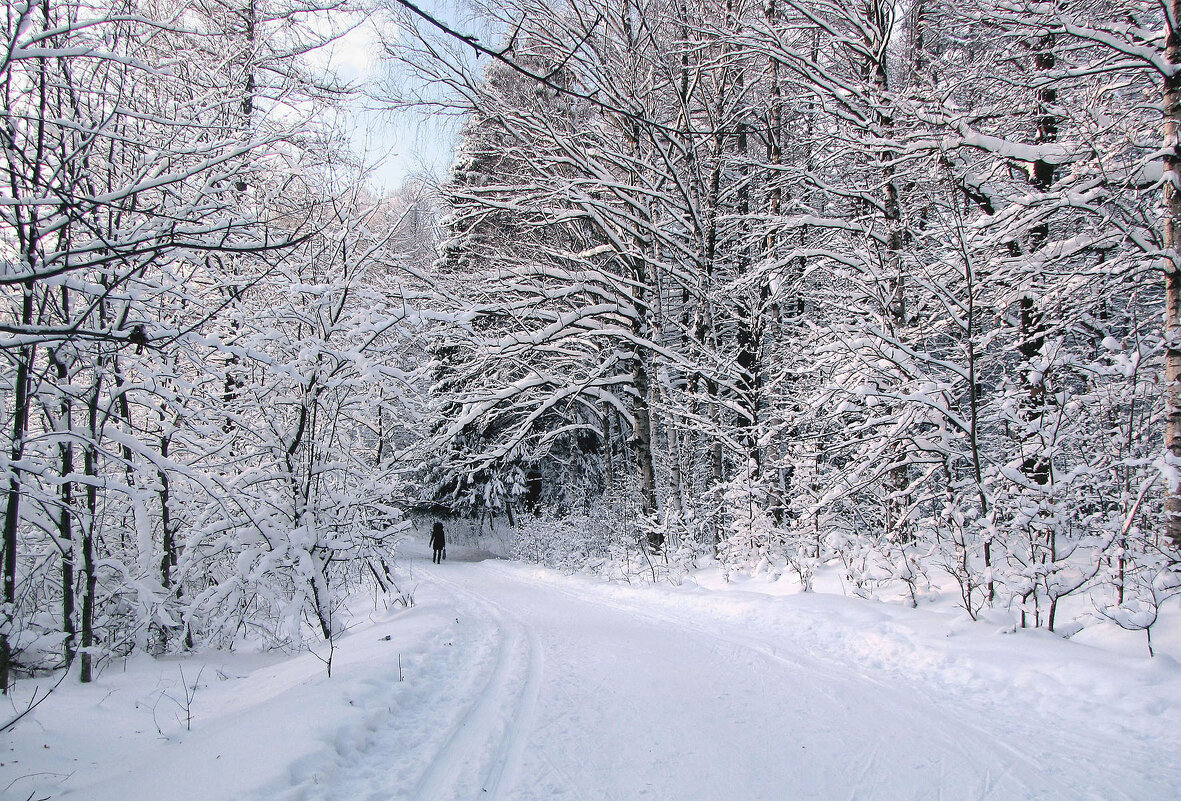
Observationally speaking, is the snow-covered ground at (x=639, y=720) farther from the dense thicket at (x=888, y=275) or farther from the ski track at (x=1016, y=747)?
the dense thicket at (x=888, y=275)

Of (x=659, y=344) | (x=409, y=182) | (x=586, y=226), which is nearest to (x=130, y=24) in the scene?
(x=409, y=182)

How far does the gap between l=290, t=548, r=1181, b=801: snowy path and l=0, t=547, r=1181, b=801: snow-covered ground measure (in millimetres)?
15

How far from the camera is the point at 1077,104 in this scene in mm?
6426

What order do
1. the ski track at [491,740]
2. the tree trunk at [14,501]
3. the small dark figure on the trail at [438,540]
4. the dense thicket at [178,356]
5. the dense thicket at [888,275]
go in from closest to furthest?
the ski track at [491,740]
the tree trunk at [14,501]
the dense thicket at [178,356]
the dense thicket at [888,275]
the small dark figure on the trail at [438,540]

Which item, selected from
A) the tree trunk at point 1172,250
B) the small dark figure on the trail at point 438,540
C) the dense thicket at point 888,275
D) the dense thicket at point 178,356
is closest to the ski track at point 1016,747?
the dense thicket at point 888,275

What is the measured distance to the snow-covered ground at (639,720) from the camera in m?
2.78

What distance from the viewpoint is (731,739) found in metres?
3.30

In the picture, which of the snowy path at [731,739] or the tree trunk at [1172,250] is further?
the tree trunk at [1172,250]

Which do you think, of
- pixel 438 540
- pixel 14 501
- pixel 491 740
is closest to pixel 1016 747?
pixel 491 740

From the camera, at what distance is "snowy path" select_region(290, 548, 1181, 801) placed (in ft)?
9.16

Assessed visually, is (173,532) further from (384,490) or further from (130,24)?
(130,24)

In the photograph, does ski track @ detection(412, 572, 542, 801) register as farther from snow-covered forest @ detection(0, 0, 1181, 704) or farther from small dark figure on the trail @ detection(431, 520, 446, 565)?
small dark figure on the trail @ detection(431, 520, 446, 565)

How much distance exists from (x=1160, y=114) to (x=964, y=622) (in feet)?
17.9

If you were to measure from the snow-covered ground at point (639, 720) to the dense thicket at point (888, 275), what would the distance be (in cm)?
93
